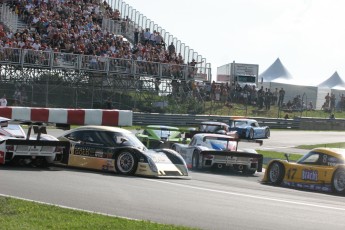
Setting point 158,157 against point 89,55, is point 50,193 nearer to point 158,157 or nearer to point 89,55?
point 158,157

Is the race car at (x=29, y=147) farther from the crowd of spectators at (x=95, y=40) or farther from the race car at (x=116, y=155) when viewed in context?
the crowd of spectators at (x=95, y=40)

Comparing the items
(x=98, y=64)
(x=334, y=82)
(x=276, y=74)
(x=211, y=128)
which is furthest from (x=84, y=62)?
(x=334, y=82)

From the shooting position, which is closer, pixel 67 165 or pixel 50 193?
pixel 50 193

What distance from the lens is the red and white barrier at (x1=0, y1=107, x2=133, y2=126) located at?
2553 cm

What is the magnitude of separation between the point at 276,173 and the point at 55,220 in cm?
974

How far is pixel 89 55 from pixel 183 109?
272 inches

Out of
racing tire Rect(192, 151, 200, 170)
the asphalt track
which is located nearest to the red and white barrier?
racing tire Rect(192, 151, 200, 170)

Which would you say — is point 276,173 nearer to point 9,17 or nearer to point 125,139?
point 125,139

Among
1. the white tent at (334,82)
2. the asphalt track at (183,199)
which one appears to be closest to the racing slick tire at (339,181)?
the asphalt track at (183,199)

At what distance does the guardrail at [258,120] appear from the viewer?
129 feet

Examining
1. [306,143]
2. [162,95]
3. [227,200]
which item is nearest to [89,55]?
[162,95]

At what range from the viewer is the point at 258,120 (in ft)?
151

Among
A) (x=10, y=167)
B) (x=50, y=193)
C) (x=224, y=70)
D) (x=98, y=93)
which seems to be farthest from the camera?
(x=224, y=70)

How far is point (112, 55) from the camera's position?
39312 mm
